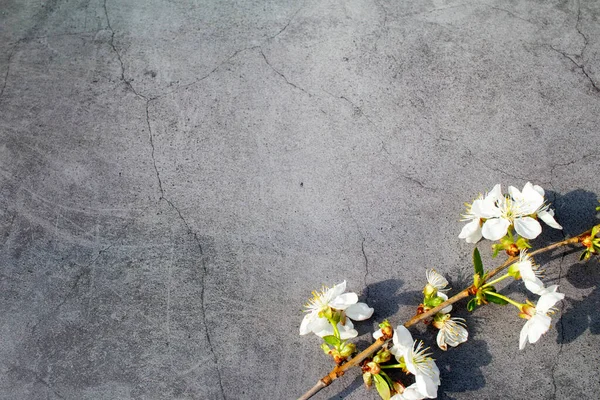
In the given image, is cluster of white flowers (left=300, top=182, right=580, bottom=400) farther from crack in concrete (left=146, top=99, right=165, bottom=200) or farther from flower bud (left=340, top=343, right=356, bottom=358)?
crack in concrete (left=146, top=99, right=165, bottom=200)

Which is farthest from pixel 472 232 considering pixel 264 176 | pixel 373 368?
pixel 264 176

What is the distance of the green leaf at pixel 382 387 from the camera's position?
156 cm

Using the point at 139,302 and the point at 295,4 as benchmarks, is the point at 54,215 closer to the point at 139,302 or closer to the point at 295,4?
the point at 139,302

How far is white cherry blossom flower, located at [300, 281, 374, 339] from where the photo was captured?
1604 mm

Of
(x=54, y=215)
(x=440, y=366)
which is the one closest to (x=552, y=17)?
(x=440, y=366)

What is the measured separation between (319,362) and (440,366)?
0.37m

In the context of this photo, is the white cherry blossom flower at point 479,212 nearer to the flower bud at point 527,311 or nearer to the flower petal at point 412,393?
the flower bud at point 527,311

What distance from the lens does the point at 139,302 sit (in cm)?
178

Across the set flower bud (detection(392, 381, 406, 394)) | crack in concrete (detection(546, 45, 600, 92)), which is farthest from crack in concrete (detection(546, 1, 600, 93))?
flower bud (detection(392, 381, 406, 394))

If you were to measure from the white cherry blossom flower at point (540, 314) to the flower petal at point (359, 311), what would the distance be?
1.45ft

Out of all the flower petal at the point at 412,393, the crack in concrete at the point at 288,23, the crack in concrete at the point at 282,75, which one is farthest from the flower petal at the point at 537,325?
the crack in concrete at the point at 288,23

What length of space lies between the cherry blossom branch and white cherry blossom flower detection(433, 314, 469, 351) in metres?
0.03

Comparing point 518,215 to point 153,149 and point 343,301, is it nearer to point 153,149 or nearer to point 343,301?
point 343,301

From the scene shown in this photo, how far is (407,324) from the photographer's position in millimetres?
1677
